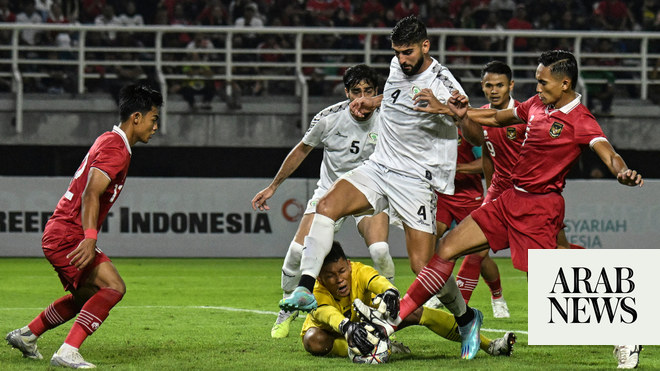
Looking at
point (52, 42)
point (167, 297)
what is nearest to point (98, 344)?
point (167, 297)

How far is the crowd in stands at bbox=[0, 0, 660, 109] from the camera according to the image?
65.2 feet

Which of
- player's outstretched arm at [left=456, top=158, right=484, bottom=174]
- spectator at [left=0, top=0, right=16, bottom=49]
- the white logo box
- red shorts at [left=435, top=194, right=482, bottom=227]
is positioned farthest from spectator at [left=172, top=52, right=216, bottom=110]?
the white logo box

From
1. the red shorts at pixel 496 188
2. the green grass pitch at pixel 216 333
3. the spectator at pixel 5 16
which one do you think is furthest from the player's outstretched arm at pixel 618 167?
the spectator at pixel 5 16

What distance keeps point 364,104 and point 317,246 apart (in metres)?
1.74

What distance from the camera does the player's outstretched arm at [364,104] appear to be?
8.11 meters

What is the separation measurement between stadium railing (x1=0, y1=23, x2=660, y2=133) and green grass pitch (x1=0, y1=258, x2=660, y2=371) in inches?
219

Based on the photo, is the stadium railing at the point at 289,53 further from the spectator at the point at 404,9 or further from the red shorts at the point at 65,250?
the red shorts at the point at 65,250

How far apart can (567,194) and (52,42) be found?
10127mm

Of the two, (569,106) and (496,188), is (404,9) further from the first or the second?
(569,106)

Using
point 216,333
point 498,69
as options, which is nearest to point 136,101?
point 216,333

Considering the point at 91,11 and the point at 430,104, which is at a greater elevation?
the point at 430,104

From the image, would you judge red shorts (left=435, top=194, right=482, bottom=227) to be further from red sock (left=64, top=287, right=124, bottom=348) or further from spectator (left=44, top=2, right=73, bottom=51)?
spectator (left=44, top=2, right=73, bottom=51)

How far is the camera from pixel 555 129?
664 centimetres

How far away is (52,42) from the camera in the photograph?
20.4m
